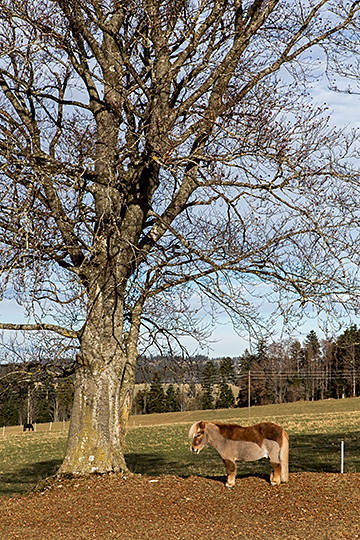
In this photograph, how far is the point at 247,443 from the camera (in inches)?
289

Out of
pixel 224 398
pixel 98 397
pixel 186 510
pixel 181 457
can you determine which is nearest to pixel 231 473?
pixel 186 510

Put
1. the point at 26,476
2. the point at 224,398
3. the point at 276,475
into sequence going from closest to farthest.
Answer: the point at 276,475 → the point at 26,476 → the point at 224,398

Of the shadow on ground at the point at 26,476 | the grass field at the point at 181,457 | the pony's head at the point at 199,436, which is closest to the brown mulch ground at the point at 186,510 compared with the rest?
the pony's head at the point at 199,436

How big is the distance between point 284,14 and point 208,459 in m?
15.5

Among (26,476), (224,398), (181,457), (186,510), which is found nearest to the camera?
(186,510)

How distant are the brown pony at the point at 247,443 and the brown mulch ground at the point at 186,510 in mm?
219

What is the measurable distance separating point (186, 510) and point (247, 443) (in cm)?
142

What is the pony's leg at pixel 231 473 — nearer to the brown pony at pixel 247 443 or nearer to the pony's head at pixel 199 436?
the brown pony at pixel 247 443

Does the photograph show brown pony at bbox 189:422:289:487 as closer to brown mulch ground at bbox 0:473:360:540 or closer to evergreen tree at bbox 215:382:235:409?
brown mulch ground at bbox 0:473:360:540

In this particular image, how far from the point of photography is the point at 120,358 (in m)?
8.31

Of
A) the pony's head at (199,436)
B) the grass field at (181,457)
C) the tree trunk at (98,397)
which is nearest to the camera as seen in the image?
the pony's head at (199,436)

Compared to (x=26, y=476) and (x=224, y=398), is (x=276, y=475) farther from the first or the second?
(x=224, y=398)

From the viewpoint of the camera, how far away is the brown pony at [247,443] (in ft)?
23.5

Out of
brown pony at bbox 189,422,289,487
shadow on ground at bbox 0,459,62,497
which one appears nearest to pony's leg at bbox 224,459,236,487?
brown pony at bbox 189,422,289,487
